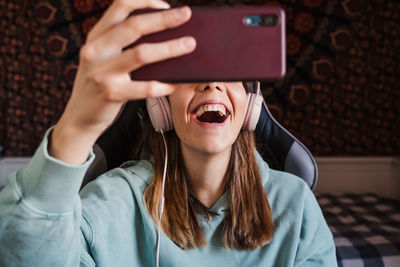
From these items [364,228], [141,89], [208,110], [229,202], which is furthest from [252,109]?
[364,228]

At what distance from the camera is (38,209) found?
484mm

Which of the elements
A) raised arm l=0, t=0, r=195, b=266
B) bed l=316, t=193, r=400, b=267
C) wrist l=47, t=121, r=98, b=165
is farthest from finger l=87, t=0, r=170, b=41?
bed l=316, t=193, r=400, b=267

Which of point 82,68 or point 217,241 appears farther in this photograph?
point 217,241

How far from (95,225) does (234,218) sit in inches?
13.7

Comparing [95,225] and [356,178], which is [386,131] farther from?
[95,225]

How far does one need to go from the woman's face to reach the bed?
1.01 metres

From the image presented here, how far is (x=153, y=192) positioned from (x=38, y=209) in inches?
15.9

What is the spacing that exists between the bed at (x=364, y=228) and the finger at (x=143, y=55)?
1.38 meters

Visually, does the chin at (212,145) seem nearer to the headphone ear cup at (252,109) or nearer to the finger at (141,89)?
the headphone ear cup at (252,109)

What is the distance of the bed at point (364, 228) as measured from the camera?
5.03ft

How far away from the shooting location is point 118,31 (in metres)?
0.45

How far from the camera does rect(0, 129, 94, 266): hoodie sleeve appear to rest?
1.57ft

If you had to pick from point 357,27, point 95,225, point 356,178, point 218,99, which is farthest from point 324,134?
point 95,225

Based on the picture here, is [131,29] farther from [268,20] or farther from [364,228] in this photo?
[364,228]
